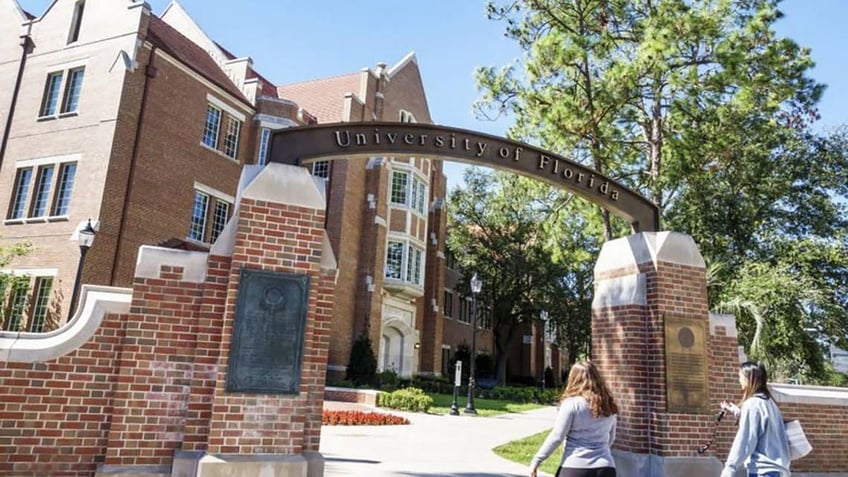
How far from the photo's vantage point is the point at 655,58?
38.9 ft

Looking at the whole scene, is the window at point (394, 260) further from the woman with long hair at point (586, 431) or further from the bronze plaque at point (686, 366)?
the woman with long hair at point (586, 431)

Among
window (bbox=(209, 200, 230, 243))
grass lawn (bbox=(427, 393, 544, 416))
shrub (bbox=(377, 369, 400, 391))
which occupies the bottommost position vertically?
grass lawn (bbox=(427, 393, 544, 416))

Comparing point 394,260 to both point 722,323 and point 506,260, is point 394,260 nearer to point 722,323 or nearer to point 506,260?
point 506,260

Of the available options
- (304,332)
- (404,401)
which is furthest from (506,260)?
(304,332)

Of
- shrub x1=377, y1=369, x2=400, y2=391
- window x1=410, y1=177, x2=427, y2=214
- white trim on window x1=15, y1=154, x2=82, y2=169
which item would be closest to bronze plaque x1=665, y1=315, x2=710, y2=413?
shrub x1=377, y1=369, x2=400, y2=391

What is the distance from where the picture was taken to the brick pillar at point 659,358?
6.87m

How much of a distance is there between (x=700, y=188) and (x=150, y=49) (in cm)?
1826

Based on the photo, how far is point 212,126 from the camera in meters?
22.2

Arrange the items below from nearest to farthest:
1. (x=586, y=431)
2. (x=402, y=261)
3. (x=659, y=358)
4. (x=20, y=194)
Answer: (x=586, y=431) < (x=659, y=358) < (x=20, y=194) < (x=402, y=261)

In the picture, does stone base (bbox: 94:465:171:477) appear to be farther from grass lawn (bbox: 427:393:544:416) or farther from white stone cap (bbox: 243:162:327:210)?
grass lawn (bbox: 427:393:544:416)

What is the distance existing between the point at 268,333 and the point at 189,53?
821 inches

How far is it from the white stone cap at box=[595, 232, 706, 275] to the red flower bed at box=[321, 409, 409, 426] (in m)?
8.71

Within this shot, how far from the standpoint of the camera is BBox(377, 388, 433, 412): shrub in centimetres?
1841

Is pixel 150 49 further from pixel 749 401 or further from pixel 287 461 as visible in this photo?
pixel 749 401
